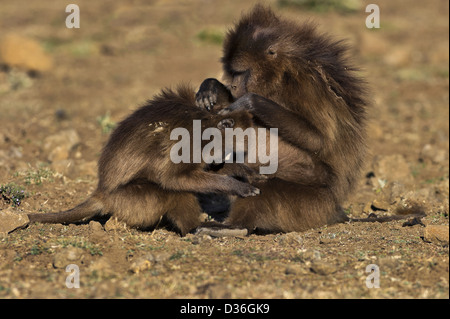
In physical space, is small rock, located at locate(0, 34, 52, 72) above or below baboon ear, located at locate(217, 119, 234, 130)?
above

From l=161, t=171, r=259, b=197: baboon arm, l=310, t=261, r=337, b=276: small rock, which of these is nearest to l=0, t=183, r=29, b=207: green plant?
l=161, t=171, r=259, b=197: baboon arm

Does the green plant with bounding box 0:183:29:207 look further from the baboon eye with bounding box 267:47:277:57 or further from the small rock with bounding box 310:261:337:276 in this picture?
the small rock with bounding box 310:261:337:276

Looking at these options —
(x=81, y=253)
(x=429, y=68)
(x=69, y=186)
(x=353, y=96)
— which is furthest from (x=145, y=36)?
(x=81, y=253)

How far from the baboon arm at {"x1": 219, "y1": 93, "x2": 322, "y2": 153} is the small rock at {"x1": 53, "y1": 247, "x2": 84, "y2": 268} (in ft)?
5.80

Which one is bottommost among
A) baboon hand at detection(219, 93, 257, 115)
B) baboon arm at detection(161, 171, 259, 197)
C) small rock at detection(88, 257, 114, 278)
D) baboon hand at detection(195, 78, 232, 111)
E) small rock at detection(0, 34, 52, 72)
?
small rock at detection(88, 257, 114, 278)

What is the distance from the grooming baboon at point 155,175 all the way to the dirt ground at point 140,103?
→ 17 cm

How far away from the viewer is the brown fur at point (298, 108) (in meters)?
5.18

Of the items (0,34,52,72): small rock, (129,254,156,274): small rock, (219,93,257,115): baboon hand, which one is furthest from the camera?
(0,34,52,72): small rock

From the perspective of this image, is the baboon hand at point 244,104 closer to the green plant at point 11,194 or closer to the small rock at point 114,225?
the small rock at point 114,225

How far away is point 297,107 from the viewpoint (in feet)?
17.2

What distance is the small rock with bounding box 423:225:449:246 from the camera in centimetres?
446

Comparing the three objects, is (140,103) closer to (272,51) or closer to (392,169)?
(272,51)

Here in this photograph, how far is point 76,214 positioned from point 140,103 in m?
3.05

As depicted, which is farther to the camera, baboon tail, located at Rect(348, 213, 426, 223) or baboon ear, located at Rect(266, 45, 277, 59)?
baboon tail, located at Rect(348, 213, 426, 223)
